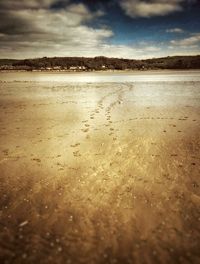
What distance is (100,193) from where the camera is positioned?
5.79 m

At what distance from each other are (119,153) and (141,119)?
4816 millimetres

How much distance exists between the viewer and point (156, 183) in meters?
6.19

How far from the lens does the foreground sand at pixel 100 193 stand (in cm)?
416

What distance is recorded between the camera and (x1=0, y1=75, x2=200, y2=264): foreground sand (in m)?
4.16

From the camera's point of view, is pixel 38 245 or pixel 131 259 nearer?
pixel 131 259

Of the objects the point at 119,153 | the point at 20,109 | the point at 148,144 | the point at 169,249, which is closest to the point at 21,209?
the point at 169,249

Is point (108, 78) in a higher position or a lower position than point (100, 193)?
lower

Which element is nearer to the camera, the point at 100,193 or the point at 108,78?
the point at 100,193

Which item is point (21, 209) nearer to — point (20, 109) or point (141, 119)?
point (141, 119)

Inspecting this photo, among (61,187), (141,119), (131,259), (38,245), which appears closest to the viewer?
(131,259)

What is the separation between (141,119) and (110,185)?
6853 mm

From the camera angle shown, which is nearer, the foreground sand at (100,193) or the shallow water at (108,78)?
the foreground sand at (100,193)

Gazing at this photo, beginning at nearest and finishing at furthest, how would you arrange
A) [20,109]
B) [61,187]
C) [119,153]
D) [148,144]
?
[61,187] < [119,153] < [148,144] < [20,109]

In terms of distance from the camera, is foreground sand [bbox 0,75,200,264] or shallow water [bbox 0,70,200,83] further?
shallow water [bbox 0,70,200,83]
